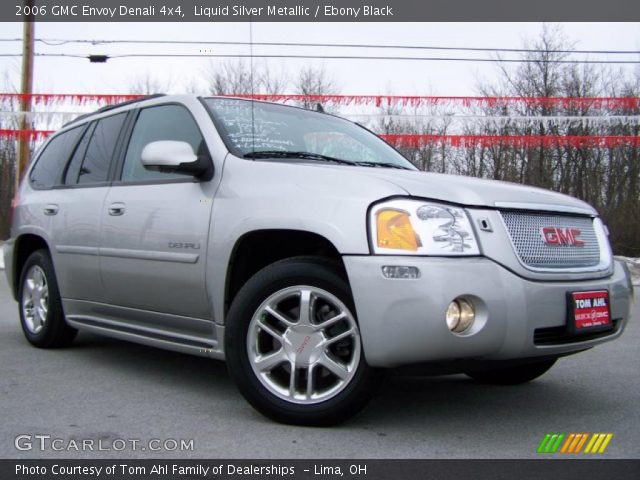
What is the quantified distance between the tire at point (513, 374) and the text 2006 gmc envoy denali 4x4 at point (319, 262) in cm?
1

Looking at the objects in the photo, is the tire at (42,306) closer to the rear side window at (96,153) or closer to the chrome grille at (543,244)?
the rear side window at (96,153)

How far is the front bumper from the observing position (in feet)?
9.21

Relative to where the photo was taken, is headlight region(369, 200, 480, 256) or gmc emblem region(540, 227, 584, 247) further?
gmc emblem region(540, 227, 584, 247)

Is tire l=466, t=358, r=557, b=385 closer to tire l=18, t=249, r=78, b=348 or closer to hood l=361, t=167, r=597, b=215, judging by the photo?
hood l=361, t=167, r=597, b=215

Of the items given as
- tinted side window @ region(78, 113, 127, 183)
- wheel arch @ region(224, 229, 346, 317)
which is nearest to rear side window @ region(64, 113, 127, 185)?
tinted side window @ region(78, 113, 127, 183)

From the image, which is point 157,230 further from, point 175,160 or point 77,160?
point 77,160

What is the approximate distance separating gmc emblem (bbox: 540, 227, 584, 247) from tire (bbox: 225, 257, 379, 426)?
3.26ft

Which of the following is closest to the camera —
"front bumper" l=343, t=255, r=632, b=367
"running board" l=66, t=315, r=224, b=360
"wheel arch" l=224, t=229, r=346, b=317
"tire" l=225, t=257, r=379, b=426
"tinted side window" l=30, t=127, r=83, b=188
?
"front bumper" l=343, t=255, r=632, b=367

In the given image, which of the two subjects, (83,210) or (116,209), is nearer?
(116,209)

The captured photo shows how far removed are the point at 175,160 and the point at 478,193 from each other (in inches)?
62.5

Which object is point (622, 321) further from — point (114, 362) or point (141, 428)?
point (114, 362)

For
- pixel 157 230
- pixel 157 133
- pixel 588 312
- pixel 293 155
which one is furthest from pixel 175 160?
pixel 588 312

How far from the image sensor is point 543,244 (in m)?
3.17

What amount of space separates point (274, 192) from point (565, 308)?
1459mm
